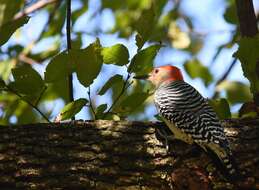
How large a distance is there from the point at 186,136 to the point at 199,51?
3699 mm

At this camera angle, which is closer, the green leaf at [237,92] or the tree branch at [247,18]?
the tree branch at [247,18]

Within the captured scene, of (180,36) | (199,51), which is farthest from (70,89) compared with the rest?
(199,51)

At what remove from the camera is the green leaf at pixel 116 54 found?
11.2 ft

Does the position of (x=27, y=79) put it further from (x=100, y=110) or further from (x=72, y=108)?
(x=100, y=110)

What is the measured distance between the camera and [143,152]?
11.0ft

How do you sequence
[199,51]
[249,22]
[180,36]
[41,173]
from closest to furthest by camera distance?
[41,173]
[249,22]
[180,36]
[199,51]

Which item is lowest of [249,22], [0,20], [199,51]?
[249,22]

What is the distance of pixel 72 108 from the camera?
3436 mm

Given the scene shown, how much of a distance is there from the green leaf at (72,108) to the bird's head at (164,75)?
6.18ft

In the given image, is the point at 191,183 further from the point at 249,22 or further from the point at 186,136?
the point at 249,22

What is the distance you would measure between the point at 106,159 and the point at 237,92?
1.68 metres

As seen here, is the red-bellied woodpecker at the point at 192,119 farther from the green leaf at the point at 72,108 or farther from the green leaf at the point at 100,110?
the green leaf at the point at 72,108

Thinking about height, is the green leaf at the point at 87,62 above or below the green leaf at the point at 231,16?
below

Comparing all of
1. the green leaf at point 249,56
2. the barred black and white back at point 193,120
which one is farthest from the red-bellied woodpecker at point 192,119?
the green leaf at point 249,56
